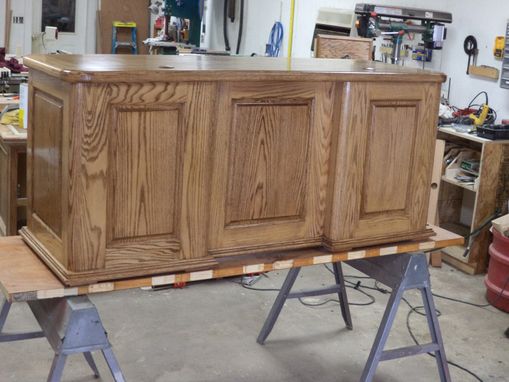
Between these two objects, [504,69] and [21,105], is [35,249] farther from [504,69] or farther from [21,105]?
[504,69]

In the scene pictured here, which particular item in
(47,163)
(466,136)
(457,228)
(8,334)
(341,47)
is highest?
(341,47)

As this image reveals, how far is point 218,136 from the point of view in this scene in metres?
2.03

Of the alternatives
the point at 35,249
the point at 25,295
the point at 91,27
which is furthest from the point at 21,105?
the point at 91,27

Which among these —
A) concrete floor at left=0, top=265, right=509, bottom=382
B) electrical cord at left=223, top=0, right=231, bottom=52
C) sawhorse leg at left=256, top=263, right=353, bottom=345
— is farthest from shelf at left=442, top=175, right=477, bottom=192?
electrical cord at left=223, top=0, right=231, bottom=52

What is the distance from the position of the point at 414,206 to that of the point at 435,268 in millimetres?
2092

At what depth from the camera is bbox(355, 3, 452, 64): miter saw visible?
4699mm

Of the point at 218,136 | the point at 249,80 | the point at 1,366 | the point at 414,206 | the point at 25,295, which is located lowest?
the point at 1,366

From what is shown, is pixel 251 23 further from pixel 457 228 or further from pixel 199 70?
pixel 199 70

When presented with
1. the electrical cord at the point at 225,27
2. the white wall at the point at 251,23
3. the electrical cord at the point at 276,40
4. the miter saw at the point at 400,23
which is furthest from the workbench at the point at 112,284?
the electrical cord at the point at 225,27

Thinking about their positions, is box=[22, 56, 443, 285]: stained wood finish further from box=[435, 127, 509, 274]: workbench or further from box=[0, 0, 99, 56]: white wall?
box=[0, 0, 99, 56]: white wall

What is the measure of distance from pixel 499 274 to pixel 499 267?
0.13 ft

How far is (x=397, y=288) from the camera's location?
100 inches

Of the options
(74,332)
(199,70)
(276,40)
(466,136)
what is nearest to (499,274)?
(466,136)

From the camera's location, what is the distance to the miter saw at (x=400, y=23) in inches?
185
